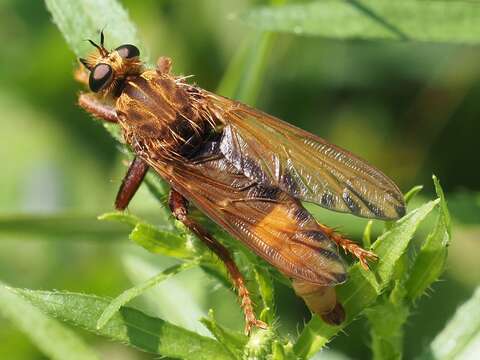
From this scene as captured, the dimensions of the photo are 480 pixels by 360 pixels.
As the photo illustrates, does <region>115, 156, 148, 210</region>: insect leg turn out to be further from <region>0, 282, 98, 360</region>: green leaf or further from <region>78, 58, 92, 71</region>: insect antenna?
<region>0, 282, 98, 360</region>: green leaf

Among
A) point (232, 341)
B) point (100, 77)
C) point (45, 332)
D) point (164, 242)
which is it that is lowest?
point (45, 332)

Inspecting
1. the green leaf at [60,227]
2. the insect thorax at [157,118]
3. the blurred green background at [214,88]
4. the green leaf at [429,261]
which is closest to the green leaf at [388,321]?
the green leaf at [429,261]

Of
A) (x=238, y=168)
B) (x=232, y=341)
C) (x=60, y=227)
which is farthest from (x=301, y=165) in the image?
(x=60, y=227)

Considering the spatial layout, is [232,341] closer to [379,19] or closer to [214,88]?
[379,19]

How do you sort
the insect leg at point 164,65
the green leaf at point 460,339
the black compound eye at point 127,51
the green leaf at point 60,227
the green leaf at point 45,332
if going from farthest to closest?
the green leaf at point 60,227, the insect leg at point 164,65, the black compound eye at point 127,51, the green leaf at point 45,332, the green leaf at point 460,339

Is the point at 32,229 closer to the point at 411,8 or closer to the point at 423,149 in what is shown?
the point at 411,8

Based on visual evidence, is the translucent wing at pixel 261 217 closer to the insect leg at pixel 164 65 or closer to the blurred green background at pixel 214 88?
the insect leg at pixel 164 65

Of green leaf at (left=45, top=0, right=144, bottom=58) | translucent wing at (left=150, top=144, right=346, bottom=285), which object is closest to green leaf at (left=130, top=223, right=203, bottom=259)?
translucent wing at (left=150, top=144, right=346, bottom=285)
